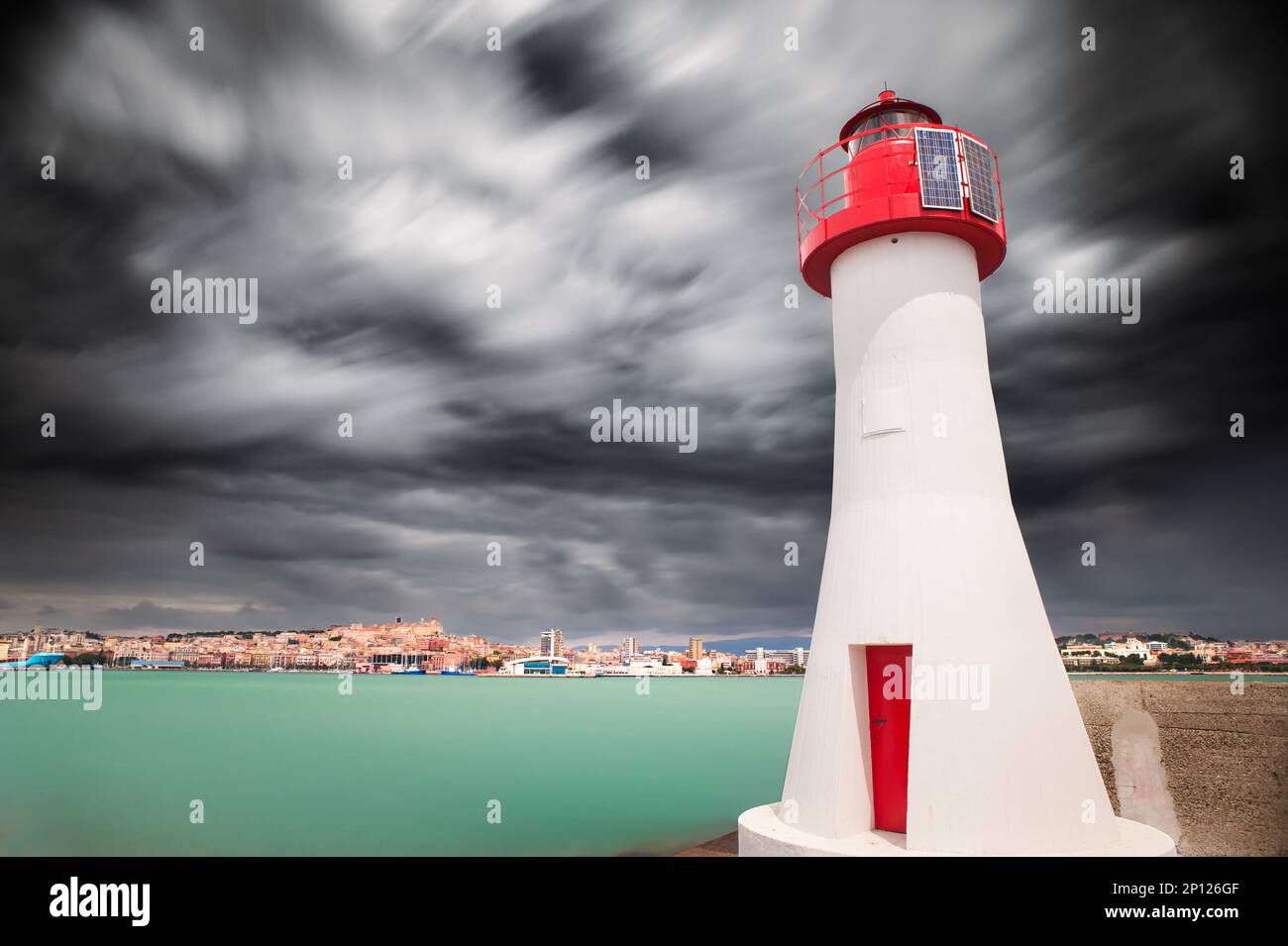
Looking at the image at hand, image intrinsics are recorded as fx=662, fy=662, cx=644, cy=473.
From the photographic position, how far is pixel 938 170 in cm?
692

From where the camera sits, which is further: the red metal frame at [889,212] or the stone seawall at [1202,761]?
the stone seawall at [1202,761]

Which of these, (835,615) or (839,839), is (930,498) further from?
(839,839)

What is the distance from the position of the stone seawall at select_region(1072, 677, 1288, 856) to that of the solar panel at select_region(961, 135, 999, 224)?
446 inches

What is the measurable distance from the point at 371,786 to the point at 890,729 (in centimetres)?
3211

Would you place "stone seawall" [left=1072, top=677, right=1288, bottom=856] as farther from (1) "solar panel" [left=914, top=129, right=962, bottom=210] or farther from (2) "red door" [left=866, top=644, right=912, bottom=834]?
(1) "solar panel" [left=914, top=129, right=962, bottom=210]

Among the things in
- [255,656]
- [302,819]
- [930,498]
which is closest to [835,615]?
[930,498]

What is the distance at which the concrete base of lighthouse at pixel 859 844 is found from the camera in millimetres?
5695

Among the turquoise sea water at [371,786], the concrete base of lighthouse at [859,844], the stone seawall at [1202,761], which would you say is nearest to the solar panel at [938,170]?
the concrete base of lighthouse at [859,844]

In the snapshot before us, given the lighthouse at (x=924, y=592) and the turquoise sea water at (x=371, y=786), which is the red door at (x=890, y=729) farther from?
the turquoise sea water at (x=371, y=786)

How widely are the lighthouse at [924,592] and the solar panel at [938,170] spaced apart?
0.02 m

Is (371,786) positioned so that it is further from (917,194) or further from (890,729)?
(917,194)

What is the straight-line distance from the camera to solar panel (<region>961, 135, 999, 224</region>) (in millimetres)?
7004

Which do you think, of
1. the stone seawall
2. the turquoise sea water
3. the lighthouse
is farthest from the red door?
the turquoise sea water

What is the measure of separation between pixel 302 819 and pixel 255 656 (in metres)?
142
